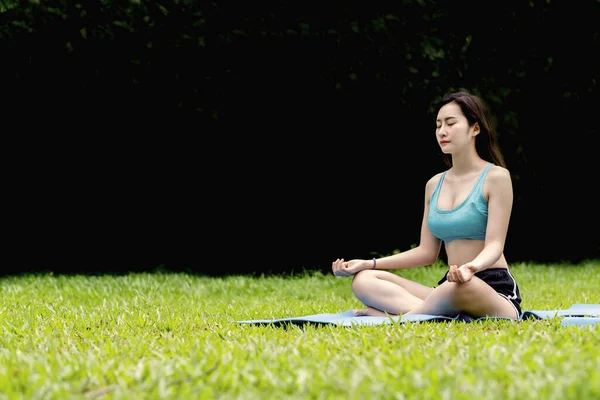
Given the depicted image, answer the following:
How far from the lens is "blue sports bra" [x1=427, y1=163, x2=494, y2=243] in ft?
13.5

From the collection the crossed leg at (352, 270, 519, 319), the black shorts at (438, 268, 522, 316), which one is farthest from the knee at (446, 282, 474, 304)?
the black shorts at (438, 268, 522, 316)

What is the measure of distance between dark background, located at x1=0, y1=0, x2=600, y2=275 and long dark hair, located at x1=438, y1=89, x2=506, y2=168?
3.84 m

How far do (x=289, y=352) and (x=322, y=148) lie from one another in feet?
19.4

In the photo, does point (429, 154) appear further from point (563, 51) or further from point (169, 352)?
point (169, 352)

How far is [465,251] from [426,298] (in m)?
0.39

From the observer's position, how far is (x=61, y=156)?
8898 millimetres

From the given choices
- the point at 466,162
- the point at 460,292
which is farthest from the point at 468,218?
the point at 460,292

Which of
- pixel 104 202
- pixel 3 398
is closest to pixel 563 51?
pixel 104 202

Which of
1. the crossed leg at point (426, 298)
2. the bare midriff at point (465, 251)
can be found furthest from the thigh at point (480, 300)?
the bare midriff at point (465, 251)

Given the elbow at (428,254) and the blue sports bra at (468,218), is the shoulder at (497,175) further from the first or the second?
the elbow at (428,254)

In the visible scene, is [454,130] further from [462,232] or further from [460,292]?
[460,292]

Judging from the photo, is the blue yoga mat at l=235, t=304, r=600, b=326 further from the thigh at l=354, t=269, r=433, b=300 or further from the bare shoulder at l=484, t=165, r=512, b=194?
the bare shoulder at l=484, t=165, r=512, b=194

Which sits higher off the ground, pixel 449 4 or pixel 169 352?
pixel 449 4

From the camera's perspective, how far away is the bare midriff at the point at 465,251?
4184 mm
